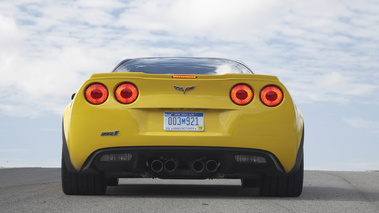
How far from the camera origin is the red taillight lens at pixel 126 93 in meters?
5.47

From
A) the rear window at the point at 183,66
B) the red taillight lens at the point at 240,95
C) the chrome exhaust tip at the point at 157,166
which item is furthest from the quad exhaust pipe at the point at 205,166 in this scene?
the rear window at the point at 183,66

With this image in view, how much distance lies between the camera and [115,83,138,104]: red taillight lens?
5.47 m

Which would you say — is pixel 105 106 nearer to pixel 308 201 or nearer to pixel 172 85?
pixel 172 85

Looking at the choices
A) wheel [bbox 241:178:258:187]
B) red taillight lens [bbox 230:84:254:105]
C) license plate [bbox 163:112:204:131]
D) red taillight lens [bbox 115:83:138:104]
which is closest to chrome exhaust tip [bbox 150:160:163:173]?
license plate [bbox 163:112:204:131]

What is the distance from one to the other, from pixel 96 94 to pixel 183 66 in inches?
47.6

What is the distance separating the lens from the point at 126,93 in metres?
5.48

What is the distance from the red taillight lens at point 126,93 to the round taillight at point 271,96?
1146mm

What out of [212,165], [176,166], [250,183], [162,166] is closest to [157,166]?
[162,166]

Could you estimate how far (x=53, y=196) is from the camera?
19.5 feet

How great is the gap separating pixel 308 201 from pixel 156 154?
58.8 inches

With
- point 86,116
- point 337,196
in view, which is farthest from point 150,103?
point 337,196

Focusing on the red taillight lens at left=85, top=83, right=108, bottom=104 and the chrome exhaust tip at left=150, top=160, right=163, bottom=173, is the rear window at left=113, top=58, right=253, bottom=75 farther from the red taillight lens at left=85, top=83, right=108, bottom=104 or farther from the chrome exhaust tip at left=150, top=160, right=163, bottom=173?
the chrome exhaust tip at left=150, top=160, right=163, bottom=173

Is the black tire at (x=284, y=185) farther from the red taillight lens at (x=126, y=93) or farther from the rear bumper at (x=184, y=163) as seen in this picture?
the red taillight lens at (x=126, y=93)

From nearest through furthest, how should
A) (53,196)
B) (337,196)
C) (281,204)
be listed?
1. (281,204)
2. (53,196)
3. (337,196)
